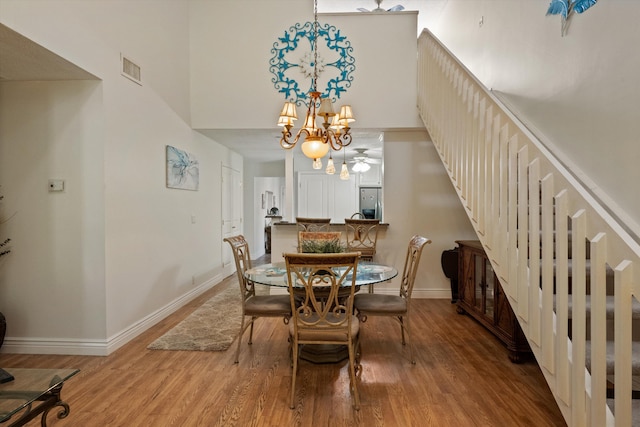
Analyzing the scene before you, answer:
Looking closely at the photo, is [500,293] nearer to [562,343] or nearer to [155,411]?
[562,343]

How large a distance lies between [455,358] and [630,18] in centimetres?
264

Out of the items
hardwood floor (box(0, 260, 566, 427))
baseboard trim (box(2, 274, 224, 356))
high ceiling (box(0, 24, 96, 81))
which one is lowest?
hardwood floor (box(0, 260, 566, 427))

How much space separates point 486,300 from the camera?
10.4 feet

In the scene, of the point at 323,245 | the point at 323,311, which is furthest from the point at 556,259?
the point at 323,245

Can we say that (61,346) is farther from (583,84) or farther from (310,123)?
(583,84)

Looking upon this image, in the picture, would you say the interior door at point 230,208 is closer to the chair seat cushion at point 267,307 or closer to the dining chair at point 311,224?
the dining chair at point 311,224

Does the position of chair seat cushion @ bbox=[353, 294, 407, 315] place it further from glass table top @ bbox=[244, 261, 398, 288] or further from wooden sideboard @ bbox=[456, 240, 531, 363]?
wooden sideboard @ bbox=[456, 240, 531, 363]

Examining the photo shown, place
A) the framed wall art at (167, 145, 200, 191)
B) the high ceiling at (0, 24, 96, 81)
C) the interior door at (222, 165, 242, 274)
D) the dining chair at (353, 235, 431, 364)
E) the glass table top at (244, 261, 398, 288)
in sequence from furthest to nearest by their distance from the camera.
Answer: the interior door at (222, 165, 242, 274) < the framed wall art at (167, 145, 200, 191) < the dining chair at (353, 235, 431, 364) < the glass table top at (244, 261, 398, 288) < the high ceiling at (0, 24, 96, 81)

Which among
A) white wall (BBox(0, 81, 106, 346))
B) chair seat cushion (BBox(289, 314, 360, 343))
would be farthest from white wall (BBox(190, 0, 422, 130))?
chair seat cushion (BBox(289, 314, 360, 343))

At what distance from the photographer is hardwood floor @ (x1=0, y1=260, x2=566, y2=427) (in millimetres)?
1930

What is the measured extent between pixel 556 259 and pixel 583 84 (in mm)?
1771

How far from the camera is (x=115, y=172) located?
288cm

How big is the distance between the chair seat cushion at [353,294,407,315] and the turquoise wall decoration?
259 cm

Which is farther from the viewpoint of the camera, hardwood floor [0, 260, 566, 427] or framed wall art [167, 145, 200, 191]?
framed wall art [167, 145, 200, 191]
